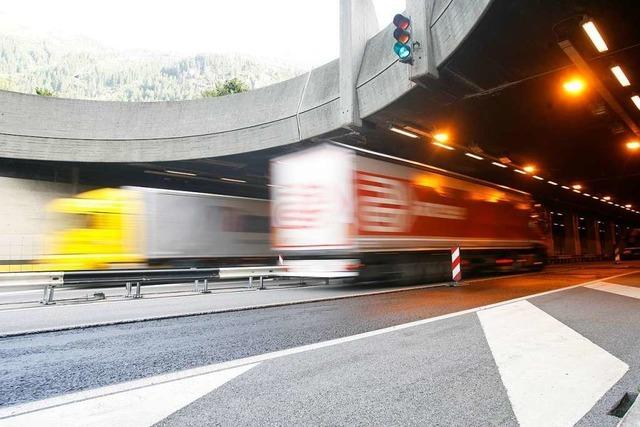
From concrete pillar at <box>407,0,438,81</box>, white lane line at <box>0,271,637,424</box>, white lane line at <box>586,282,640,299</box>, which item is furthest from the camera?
concrete pillar at <box>407,0,438,81</box>

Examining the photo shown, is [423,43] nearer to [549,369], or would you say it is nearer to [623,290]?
[623,290]

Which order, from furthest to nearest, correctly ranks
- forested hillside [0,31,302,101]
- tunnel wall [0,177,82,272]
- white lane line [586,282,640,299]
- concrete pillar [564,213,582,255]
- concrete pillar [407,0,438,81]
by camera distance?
forested hillside [0,31,302,101] → concrete pillar [564,213,582,255] → tunnel wall [0,177,82,272] → concrete pillar [407,0,438,81] → white lane line [586,282,640,299]

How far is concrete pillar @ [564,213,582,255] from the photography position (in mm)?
42094

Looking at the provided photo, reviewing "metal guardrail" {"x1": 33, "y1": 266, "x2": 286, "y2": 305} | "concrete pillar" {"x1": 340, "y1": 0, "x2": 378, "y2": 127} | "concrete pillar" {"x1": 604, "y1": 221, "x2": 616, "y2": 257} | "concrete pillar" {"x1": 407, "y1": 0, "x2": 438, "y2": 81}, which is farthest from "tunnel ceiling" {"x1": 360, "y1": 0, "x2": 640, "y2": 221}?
"concrete pillar" {"x1": 604, "y1": 221, "x2": 616, "y2": 257}

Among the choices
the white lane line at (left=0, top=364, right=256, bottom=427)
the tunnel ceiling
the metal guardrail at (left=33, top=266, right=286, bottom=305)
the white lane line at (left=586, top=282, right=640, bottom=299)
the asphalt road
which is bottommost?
the white lane line at (left=586, top=282, right=640, bottom=299)

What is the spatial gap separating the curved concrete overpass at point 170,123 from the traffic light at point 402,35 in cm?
492

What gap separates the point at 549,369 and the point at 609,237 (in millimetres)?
64570

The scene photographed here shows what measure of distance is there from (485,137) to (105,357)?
14.8 m

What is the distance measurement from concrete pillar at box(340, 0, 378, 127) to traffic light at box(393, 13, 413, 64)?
12.1ft

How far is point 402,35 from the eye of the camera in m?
8.53

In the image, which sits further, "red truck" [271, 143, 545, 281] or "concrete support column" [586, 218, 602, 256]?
"concrete support column" [586, 218, 602, 256]

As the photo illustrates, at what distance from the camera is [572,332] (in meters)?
5.24

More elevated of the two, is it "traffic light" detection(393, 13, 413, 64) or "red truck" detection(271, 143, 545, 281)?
"traffic light" detection(393, 13, 413, 64)

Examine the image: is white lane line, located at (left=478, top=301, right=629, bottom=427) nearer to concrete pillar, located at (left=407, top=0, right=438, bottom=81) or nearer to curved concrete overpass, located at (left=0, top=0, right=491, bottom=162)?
concrete pillar, located at (left=407, top=0, right=438, bottom=81)
